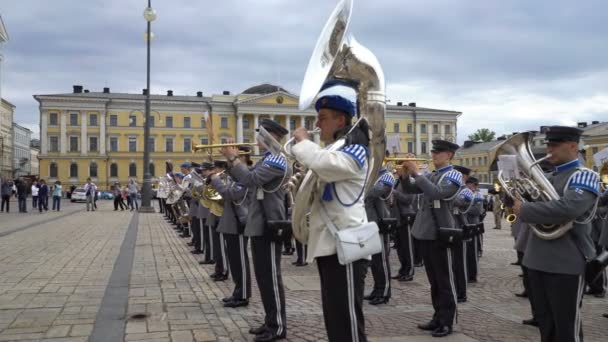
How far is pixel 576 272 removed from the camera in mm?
4082

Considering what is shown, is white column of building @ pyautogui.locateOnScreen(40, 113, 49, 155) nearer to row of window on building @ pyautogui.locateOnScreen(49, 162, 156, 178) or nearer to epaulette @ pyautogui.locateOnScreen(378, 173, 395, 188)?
row of window on building @ pyautogui.locateOnScreen(49, 162, 156, 178)

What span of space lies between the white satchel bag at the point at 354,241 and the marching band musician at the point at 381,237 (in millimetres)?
3481

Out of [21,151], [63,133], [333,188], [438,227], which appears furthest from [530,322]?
[21,151]

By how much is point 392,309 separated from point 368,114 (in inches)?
157

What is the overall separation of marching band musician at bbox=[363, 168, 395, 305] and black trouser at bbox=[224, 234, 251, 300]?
166cm

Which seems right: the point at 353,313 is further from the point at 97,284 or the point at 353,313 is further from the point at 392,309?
the point at 97,284

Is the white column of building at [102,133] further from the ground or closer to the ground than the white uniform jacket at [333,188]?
further from the ground

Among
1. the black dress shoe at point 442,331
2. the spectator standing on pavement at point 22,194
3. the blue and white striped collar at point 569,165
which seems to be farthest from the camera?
the spectator standing on pavement at point 22,194

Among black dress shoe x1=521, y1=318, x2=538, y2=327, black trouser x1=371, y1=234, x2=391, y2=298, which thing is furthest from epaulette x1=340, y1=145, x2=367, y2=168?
black trouser x1=371, y1=234, x2=391, y2=298

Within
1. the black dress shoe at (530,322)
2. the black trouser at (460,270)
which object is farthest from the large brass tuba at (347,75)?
the black trouser at (460,270)

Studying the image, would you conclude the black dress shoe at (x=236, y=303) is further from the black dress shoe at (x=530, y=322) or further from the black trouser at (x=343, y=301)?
the black trouser at (x=343, y=301)

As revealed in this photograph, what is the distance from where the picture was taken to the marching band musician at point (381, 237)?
7.42m

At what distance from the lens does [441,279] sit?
5.93 meters

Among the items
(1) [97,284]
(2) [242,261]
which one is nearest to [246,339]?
(2) [242,261]
